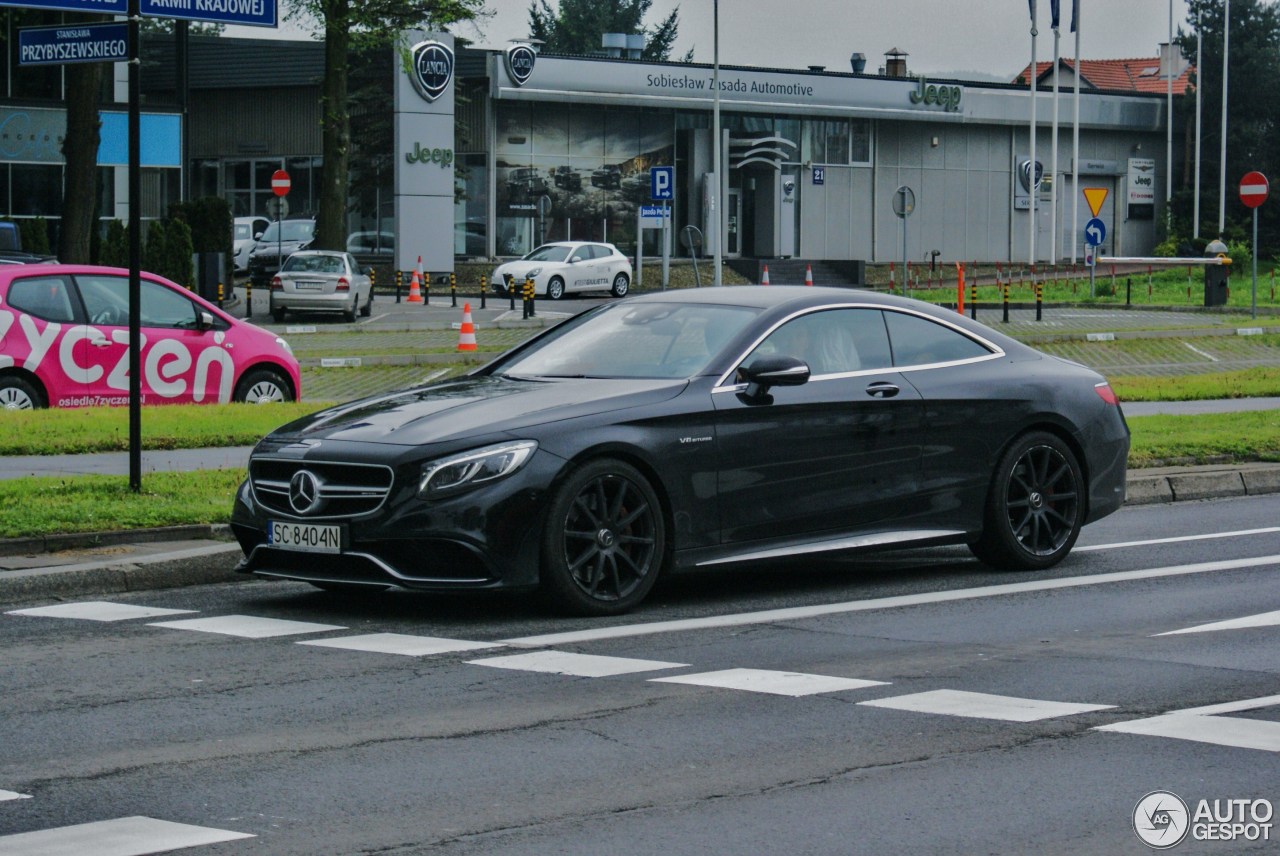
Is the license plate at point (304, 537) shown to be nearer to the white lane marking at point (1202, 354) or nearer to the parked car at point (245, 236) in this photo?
the white lane marking at point (1202, 354)

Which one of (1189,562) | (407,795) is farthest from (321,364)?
(407,795)

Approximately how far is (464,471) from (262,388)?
10.6 m

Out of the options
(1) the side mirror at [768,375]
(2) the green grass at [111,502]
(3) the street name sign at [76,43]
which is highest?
(3) the street name sign at [76,43]

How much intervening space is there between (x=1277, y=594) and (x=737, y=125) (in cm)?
5638

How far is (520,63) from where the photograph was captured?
57.6 metres

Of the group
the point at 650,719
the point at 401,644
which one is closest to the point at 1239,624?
the point at 650,719

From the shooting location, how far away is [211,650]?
8039mm

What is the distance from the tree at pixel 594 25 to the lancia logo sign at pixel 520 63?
2360 inches

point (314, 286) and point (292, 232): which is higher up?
point (292, 232)

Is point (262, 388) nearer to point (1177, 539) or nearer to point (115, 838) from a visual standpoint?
point (1177, 539)

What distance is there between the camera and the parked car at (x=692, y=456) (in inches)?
335

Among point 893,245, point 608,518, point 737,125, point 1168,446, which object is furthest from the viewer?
point 893,245

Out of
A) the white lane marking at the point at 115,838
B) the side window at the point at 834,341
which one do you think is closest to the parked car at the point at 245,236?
the side window at the point at 834,341

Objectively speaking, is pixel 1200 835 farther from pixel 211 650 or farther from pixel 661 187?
pixel 661 187
